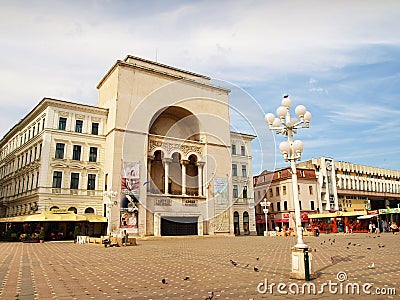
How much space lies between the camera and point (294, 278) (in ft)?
29.0

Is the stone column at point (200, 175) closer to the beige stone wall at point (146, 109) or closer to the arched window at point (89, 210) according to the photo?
the beige stone wall at point (146, 109)

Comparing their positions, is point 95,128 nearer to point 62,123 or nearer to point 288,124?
point 62,123

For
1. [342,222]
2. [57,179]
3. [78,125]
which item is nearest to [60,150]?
[57,179]

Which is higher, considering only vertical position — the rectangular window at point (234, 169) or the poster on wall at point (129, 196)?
the rectangular window at point (234, 169)

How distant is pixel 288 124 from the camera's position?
10.7 m

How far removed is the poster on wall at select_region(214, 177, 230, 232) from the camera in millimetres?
41469

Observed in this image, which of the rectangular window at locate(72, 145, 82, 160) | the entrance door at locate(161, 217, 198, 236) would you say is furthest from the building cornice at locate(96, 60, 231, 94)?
the entrance door at locate(161, 217, 198, 236)

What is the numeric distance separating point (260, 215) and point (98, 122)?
113 ft

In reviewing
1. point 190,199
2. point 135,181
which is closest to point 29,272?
point 135,181

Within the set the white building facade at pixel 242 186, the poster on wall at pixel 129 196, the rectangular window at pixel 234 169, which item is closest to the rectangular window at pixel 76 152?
the poster on wall at pixel 129 196

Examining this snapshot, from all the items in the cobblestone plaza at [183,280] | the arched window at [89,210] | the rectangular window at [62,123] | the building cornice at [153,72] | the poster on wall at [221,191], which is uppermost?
the building cornice at [153,72]

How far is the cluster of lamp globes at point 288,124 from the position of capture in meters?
10.2

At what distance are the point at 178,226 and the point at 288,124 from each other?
3047 centimetres

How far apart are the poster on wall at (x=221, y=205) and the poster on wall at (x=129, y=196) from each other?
11.4m
